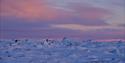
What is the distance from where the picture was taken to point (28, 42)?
1155 inches

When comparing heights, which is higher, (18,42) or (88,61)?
(18,42)

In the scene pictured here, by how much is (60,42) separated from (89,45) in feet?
8.19

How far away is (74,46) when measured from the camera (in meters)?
28.1

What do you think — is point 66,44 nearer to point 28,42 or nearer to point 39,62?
point 28,42

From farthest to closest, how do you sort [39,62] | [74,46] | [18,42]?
1. [18,42]
2. [74,46]
3. [39,62]

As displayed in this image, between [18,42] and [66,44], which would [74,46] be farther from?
[18,42]

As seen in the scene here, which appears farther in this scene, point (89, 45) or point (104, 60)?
point (89, 45)

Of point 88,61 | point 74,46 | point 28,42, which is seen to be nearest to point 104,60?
point 88,61

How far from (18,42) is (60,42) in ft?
12.3

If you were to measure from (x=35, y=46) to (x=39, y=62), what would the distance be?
34.4 ft

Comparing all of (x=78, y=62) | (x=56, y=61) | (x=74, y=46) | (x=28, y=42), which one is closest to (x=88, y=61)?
(x=78, y=62)

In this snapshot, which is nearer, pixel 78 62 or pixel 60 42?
pixel 78 62

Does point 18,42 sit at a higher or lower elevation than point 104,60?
higher

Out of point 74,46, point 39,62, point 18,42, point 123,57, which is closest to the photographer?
point 39,62
